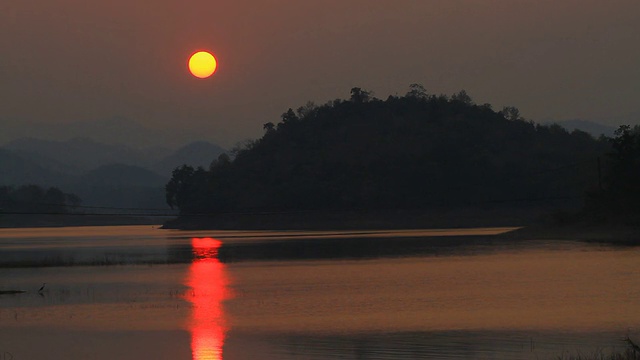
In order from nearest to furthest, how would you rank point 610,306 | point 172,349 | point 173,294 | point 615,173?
point 172,349, point 610,306, point 173,294, point 615,173

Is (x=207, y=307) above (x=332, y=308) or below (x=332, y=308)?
above

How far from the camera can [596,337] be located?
1196 inches

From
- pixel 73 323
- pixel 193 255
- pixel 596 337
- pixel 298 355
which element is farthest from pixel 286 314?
pixel 193 255

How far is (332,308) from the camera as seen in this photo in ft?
137

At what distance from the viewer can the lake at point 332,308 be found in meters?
30.8

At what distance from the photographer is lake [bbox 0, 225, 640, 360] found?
30.8 metres

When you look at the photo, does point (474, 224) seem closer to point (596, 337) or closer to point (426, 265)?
point (426, 265)

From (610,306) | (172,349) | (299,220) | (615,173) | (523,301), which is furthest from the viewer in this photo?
(299,220)

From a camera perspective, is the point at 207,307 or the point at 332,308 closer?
the point at 332,308

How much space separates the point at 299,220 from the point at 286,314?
483ft

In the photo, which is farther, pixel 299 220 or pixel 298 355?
pixel 299 220

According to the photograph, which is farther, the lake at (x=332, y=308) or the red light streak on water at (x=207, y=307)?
the red light streak on water at (x=207, y=307)

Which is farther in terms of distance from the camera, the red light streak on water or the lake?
the red light streak on water

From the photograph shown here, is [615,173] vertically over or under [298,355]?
over
